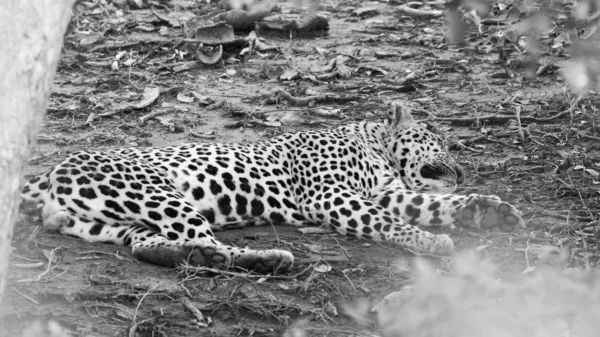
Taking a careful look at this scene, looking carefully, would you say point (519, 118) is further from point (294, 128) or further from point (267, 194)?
point (267, 194)

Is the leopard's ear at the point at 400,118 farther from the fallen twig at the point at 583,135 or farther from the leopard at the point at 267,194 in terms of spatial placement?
the fallen twig at the point at 583,135

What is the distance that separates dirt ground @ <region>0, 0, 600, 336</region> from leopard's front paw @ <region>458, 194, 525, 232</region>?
0.10 metres

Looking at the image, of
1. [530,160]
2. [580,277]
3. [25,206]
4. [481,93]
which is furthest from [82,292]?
[481,93]

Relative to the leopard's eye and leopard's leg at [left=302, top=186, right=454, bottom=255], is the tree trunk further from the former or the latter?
the leopard's eye

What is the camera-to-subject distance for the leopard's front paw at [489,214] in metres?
7.32

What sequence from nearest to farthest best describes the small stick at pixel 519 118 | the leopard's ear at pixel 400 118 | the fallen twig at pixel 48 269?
the fallen twig at pixel 48 269, the leopard's ear at pixel 400 118, the small stick at pixel 519 118

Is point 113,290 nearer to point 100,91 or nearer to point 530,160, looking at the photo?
point 530,160

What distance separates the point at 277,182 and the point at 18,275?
2.24 m

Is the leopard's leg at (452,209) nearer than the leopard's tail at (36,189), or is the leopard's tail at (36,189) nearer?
the leopard's tail at (36,189)

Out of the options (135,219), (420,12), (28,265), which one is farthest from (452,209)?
(420,12)

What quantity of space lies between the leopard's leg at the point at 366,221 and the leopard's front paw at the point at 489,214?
504mm

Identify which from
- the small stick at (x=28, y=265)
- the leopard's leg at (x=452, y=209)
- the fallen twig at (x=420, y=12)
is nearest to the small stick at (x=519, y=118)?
the leopard's leg at (x=452, y=209)

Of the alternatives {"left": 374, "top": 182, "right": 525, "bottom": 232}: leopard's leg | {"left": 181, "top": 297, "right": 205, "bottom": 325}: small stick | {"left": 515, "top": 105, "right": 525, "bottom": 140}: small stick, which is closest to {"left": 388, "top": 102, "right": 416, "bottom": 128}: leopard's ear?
{"left": 374, "top": 182, "right": 525, "bottom": 232}: leopard's leg

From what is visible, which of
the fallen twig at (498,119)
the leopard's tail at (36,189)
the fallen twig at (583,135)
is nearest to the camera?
the leopard's tail at (36,189)
